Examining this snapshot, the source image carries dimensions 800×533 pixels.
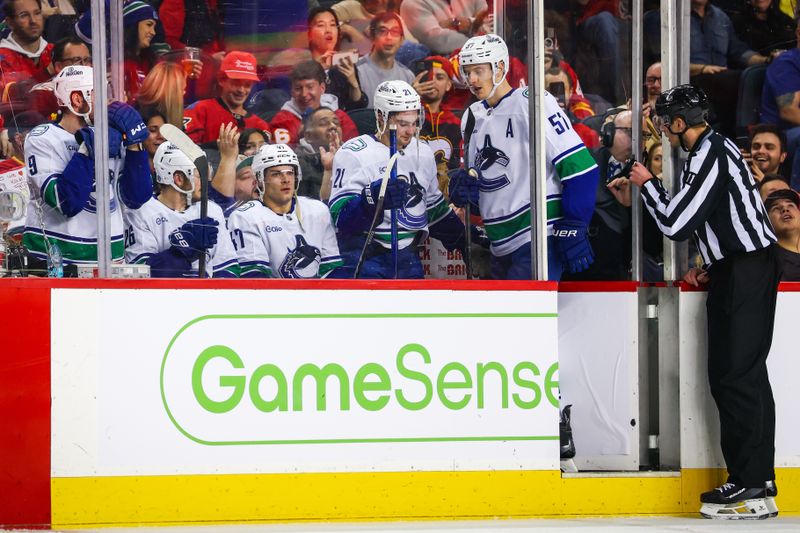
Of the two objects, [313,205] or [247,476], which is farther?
[313,205]

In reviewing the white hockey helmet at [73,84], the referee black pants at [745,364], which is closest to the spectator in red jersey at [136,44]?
the white hockey helmet at [73,84]

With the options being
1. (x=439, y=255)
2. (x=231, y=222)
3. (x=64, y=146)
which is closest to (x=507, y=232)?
(x=439, y=255)

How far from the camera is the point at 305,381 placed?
3.83 metres

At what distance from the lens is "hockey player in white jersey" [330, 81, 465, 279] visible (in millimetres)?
4055

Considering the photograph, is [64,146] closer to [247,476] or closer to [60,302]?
[60,302]

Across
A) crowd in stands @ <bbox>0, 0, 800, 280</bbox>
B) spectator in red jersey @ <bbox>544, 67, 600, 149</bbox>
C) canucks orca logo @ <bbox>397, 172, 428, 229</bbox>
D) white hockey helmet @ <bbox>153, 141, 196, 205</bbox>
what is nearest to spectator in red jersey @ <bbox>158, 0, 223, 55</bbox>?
crowd in stands @ <bbox>0, 0, 800, 280</bbox>

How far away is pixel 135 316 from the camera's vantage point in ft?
12.2

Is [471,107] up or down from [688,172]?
up

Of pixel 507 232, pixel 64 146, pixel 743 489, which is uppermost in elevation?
pixel 64 146

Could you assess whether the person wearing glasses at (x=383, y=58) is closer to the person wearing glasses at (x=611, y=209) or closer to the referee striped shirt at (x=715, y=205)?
the person wearing glasses at (x=611, y=209)

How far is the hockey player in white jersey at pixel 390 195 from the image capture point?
4055 millimetres

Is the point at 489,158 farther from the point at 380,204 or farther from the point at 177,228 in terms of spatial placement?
the point at 177,228

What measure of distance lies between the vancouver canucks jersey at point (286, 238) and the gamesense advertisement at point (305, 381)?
200 millimetres

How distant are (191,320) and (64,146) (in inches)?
28.7
